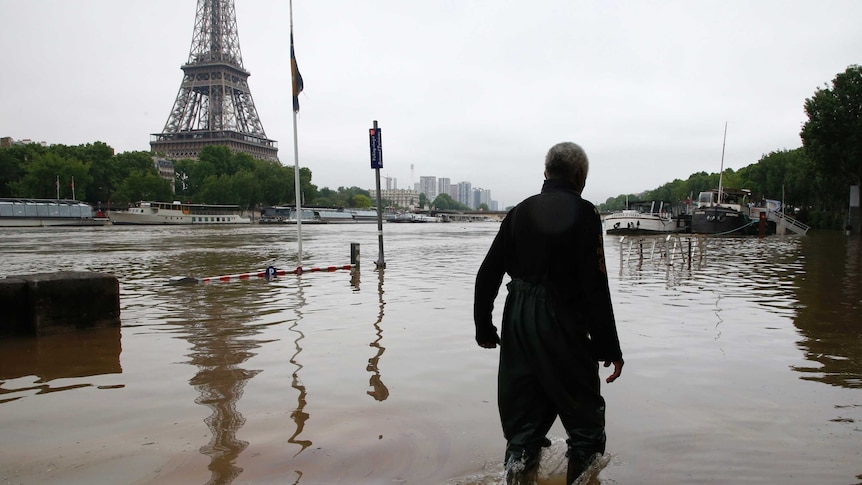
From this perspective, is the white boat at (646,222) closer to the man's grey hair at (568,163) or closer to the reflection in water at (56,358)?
the reflection in water at (56,358)

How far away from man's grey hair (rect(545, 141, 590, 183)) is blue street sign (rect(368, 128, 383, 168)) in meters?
12.7

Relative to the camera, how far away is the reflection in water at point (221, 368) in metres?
3.86

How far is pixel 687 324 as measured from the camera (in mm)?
8383

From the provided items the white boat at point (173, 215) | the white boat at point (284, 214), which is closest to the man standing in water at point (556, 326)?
the white boat at point (173, 215)

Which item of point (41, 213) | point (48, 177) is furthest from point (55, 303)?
point (48, 177)

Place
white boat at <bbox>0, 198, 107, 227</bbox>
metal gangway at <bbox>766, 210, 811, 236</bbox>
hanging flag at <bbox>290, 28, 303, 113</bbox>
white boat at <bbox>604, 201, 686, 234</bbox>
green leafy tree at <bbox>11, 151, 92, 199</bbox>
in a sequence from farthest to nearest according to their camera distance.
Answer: green leafy tree at <bbox>11, 151, 92, 199</bbox> < white boat at <bbox>0, 198, 107, 227</bbox> < white boat at <bbox>604, 201, 686, 234</bbox> < metal gangway at <bbox>766, 210, 811, 236</bbox> < hanging flag at <bbox>290, 28, 303, 113</bbox>

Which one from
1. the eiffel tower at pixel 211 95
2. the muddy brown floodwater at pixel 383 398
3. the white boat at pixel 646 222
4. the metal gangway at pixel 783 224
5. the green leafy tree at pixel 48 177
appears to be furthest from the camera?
the eiffel tower at pixel 211 95

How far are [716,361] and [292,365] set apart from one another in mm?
4347

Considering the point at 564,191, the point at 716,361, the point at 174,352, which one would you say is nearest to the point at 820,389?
the point at 716,361

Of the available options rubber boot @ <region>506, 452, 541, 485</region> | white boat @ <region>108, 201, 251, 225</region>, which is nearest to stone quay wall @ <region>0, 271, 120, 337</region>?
rubber boot @ <region>506, 452, 541, 485</region>

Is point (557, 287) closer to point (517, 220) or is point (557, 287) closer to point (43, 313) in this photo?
point (517, 220)

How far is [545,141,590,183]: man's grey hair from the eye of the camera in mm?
3299

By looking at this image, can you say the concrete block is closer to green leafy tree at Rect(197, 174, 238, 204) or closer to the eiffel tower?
green leafy tree at Rect(197, 174, 238, 204)

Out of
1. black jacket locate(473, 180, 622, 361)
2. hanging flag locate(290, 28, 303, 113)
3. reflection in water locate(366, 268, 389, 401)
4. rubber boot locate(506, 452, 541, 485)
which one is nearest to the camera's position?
black jacket locate(473, 180, 622, 361)
